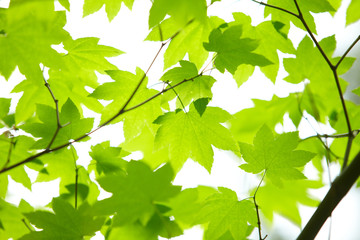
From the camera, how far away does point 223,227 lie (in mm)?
1269

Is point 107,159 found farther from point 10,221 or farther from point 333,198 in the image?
point 333,198

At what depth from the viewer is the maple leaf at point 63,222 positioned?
1.07 m

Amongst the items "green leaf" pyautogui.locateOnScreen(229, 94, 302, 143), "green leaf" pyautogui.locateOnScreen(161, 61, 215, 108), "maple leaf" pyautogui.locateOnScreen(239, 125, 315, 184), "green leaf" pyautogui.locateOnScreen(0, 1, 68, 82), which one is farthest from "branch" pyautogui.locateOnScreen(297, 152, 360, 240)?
"green leaf" pyautogui.locateOnScreen(229, 94, 302, 143)

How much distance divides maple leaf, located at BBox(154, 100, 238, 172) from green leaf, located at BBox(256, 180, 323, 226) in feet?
1.72

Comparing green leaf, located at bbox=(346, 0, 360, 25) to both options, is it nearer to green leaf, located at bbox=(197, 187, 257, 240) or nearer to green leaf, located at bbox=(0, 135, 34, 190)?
green leaf, located at bbox=(197, 187, 257, 240)

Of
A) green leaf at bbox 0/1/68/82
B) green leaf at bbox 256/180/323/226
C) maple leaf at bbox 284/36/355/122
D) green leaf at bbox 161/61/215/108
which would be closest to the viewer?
green leaf at bbox 0/1/68/82

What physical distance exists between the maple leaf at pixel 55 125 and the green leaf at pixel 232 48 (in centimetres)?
60

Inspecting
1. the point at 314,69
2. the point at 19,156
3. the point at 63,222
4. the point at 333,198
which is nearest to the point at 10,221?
the point at 19,156

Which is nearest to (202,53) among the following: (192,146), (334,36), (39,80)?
(192,146)

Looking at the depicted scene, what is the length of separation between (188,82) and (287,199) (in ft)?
3.10

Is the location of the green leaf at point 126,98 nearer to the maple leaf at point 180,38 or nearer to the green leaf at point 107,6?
the maple leaf at point 180,38

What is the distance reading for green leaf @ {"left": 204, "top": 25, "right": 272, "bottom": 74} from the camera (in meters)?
1.23

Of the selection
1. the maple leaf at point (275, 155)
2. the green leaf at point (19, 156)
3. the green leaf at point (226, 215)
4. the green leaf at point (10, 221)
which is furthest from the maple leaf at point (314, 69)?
the green leaf at point (10, 221)

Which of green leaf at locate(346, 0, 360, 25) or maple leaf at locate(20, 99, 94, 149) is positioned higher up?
green leaf at locate(346, 0, 360, 25)
